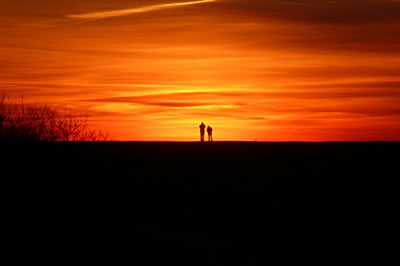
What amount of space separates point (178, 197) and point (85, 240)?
812 cm

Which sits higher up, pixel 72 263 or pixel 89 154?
pixel 89 154

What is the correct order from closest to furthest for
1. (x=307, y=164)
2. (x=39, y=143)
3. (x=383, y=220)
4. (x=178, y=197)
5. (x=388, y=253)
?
(x=388, y=253)
(x=383, y=220)
(x=178, y=197)
(x=307, y=164)
(x=39, y=143)

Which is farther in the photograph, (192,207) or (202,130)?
(202,130)

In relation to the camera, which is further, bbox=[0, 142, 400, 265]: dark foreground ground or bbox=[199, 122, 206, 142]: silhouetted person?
bbox=[199, 122, 206, 142]: silhouetted person

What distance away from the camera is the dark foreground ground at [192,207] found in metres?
12.3

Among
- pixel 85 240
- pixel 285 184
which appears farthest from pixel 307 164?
pixel 85 240


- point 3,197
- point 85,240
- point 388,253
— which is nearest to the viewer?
point 388,253

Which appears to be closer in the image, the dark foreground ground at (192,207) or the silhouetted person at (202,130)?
the dark foreground ground at (192,207)

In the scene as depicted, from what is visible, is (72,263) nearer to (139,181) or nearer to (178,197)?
(178,197)

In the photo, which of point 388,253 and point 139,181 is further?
point 139,181

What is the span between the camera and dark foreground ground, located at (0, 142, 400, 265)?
1231 cm

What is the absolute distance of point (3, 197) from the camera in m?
19.9

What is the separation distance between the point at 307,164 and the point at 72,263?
73.1 feet

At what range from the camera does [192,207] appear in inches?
746
